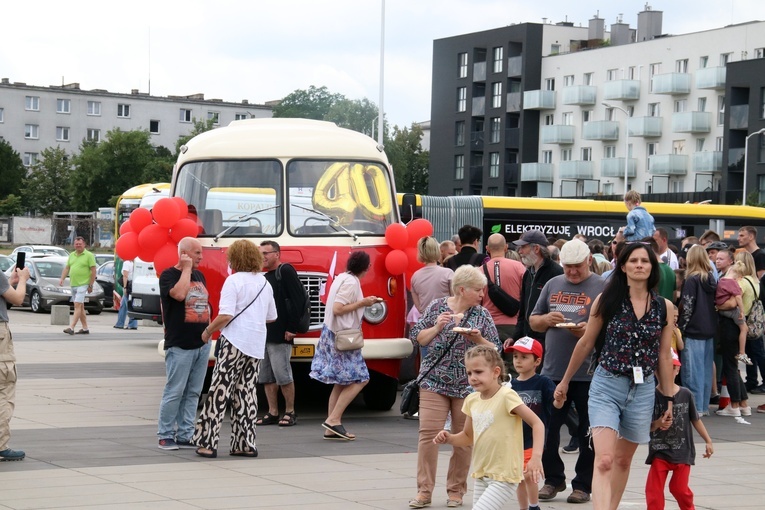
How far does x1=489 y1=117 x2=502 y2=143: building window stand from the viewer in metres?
93.4

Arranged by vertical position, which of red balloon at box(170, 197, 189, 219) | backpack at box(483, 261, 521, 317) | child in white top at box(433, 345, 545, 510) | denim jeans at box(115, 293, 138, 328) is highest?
red balloon at box(170, 197, 189, 219)

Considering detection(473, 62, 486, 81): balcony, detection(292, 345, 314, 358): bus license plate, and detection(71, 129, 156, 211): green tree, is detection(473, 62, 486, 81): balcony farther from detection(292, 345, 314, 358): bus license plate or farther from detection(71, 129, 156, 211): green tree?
detection(292, 345, 314, 358): bus license plate

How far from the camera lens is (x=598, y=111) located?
87.4m

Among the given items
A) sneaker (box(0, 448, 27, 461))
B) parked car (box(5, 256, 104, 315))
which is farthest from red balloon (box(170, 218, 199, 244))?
parked car (box(5, 256, 104, 315))

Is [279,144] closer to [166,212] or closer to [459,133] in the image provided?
[166,212]

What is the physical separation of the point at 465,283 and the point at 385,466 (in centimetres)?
222

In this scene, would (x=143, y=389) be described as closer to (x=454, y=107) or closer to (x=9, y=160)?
(x=454, y=107)

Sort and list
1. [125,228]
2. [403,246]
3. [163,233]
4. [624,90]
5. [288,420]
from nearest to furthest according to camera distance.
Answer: [288,420] → [163,233] → [403,246] → [125,228] → [624,90]

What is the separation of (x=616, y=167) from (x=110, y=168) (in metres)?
35.7

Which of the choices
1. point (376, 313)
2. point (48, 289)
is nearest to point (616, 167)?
point (48, 289)

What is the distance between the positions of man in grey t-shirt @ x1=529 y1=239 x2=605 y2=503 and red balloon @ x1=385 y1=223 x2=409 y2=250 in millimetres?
4689

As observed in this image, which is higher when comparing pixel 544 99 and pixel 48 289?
pixel 544 99

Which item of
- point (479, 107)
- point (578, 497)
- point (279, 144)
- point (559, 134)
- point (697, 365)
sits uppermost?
point (479, 107)

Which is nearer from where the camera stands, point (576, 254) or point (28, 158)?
point (576, 254)
